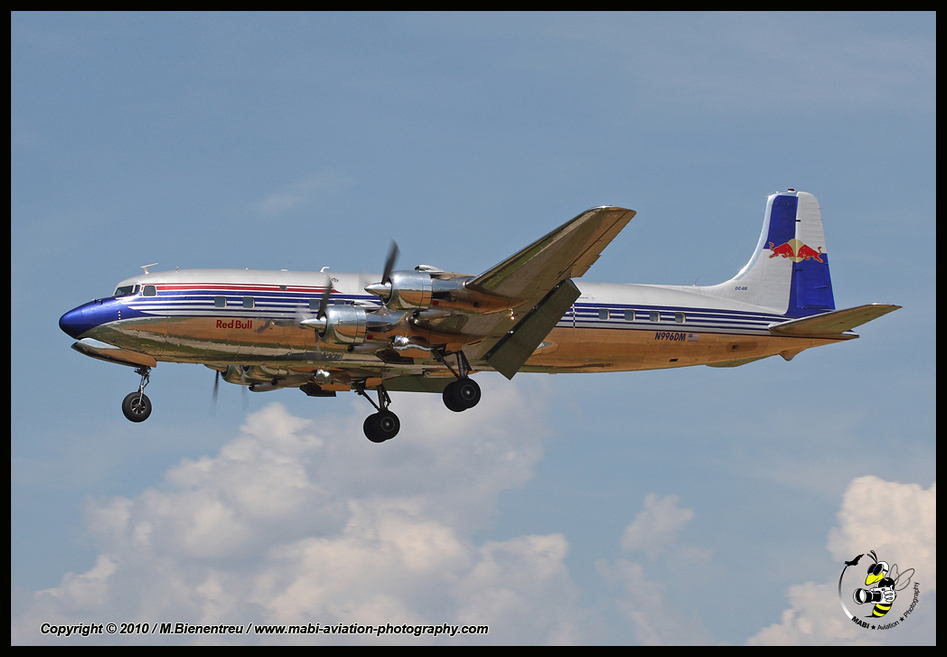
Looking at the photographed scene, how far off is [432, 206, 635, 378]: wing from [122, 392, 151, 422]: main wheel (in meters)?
7.82

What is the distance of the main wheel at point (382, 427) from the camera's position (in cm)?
3294

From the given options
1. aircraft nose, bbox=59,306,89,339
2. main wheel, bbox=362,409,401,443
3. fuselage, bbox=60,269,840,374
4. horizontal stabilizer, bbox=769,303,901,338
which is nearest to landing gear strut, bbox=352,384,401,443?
main wheel, bbox=362,409,401,443

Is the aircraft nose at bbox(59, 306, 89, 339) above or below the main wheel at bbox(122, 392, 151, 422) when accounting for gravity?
above

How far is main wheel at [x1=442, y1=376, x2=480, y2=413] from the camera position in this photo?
27.9 meters

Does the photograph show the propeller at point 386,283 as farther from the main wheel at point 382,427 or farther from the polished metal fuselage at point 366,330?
the main wheel at point 382,427

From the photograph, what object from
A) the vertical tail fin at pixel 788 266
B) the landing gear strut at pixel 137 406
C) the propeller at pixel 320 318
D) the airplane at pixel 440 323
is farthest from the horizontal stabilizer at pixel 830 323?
the landing gear strut at pixel 137 406

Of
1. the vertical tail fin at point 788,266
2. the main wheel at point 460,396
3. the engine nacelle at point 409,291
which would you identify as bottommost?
the main wheel at point 460,396

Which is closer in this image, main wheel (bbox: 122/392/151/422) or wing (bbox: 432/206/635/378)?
wing (bbox: 432/206/635/378)

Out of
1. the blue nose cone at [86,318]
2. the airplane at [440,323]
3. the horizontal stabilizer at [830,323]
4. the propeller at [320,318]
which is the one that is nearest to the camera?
the airplane at [440,323]

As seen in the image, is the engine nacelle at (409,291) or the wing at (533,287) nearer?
the wing at (533,287)

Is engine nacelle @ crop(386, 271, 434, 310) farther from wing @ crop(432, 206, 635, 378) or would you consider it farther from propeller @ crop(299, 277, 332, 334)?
propeller @ crop(299, 277, 332, 334)

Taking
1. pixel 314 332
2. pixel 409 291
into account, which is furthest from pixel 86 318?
pixel 409 291

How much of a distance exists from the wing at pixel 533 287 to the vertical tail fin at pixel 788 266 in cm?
663

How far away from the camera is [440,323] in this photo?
90.8 feet
